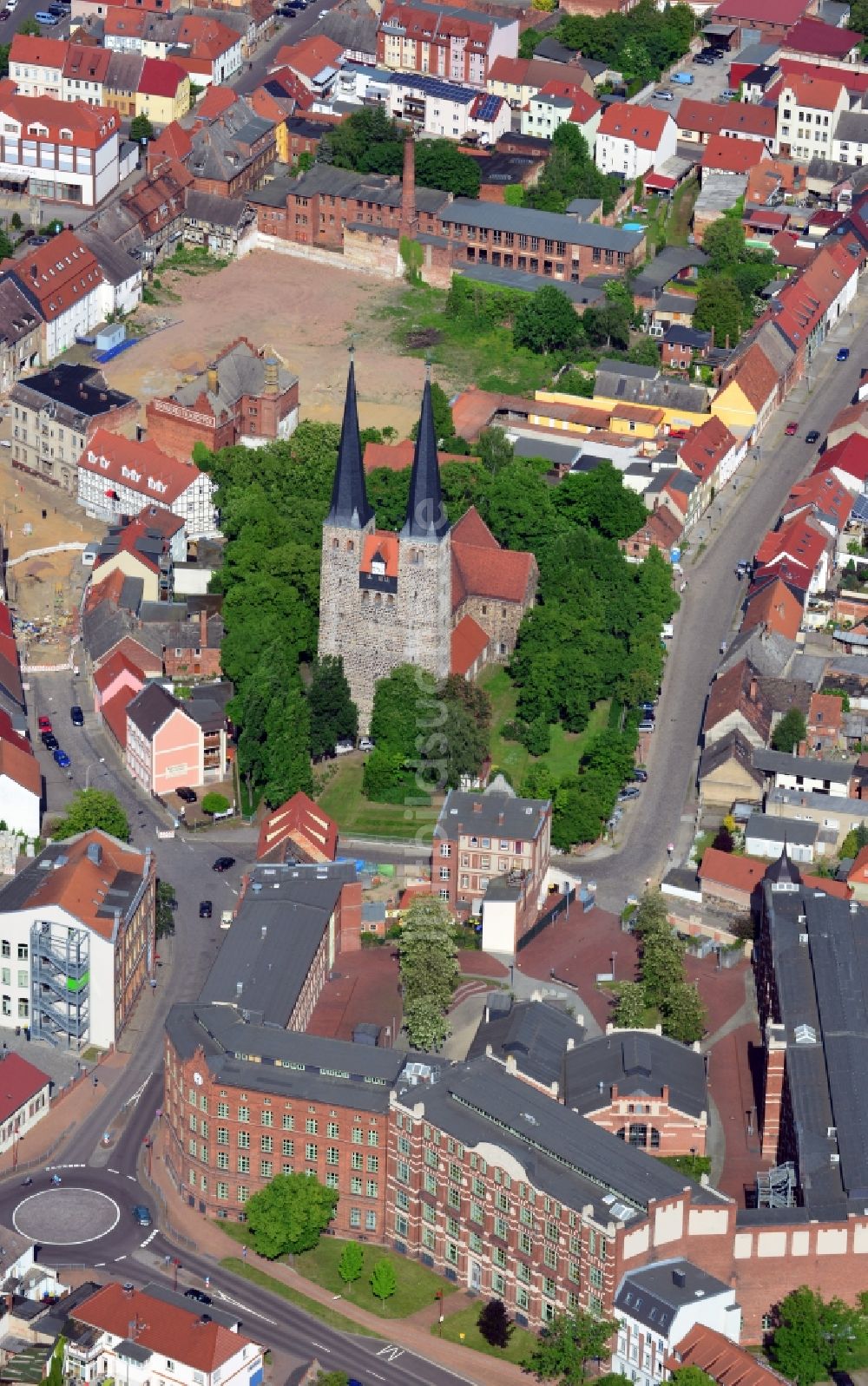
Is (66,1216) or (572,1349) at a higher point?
(572,1349)

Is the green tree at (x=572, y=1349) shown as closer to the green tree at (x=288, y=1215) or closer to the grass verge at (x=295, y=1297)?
the grass verge at (x=295, y=1297)

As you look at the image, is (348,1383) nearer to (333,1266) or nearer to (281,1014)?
(333,1266)

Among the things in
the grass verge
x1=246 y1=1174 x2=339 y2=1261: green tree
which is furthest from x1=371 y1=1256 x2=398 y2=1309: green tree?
x1=246 y1=1174 x2=339 y2=1261: green tree

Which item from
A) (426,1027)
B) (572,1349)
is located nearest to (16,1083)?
(426,1027)

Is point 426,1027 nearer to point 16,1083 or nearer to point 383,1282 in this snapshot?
point 383,1282

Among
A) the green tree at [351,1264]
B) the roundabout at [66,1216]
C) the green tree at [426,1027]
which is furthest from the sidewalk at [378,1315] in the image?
the green tree at [426,1027]

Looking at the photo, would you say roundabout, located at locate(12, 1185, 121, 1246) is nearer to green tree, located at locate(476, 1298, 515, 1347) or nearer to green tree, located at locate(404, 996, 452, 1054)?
green tree, located at locate(404, 996, 452, 1054)
